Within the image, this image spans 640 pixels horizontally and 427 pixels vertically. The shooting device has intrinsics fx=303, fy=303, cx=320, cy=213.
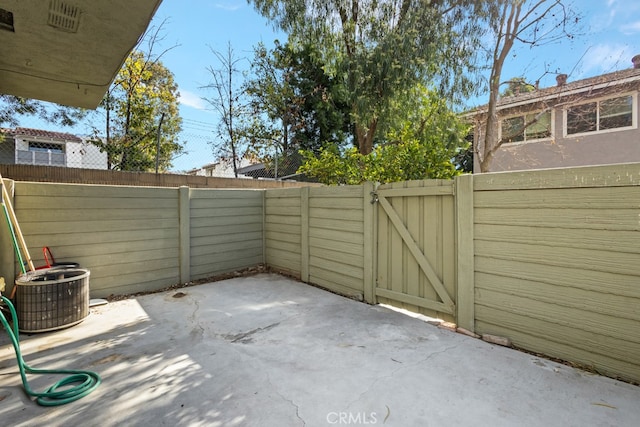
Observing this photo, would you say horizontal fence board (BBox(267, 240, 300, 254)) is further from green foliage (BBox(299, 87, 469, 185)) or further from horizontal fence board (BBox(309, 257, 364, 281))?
green foliage (BBox(299, 87, 469, 185))

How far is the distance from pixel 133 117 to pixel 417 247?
7.01 m

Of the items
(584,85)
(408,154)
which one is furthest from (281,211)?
(584,85)

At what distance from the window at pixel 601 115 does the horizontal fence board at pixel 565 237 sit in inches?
333

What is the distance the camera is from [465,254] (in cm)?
268

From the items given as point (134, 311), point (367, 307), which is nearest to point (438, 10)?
point (367, 307)

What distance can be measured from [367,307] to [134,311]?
2556mm

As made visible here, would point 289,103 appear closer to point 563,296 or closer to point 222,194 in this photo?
point 222,194

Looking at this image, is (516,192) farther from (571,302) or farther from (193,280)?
(193,280)

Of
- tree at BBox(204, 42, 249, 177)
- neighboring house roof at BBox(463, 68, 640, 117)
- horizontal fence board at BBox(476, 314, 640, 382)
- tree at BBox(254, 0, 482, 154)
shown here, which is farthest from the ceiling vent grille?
neighboring house roof at BBox(463, 68, 640, 117)

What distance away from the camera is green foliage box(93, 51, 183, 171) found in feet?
19.8

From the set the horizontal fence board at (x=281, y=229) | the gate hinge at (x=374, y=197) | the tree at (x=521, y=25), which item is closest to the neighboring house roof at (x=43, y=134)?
the horizontal fence board at (x=281, y=229)

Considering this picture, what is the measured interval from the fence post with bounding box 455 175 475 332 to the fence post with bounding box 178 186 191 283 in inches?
139

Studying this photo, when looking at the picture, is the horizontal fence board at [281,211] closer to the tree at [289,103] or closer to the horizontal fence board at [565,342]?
the horizontal fence board at [565,342]

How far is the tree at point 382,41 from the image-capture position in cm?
633
